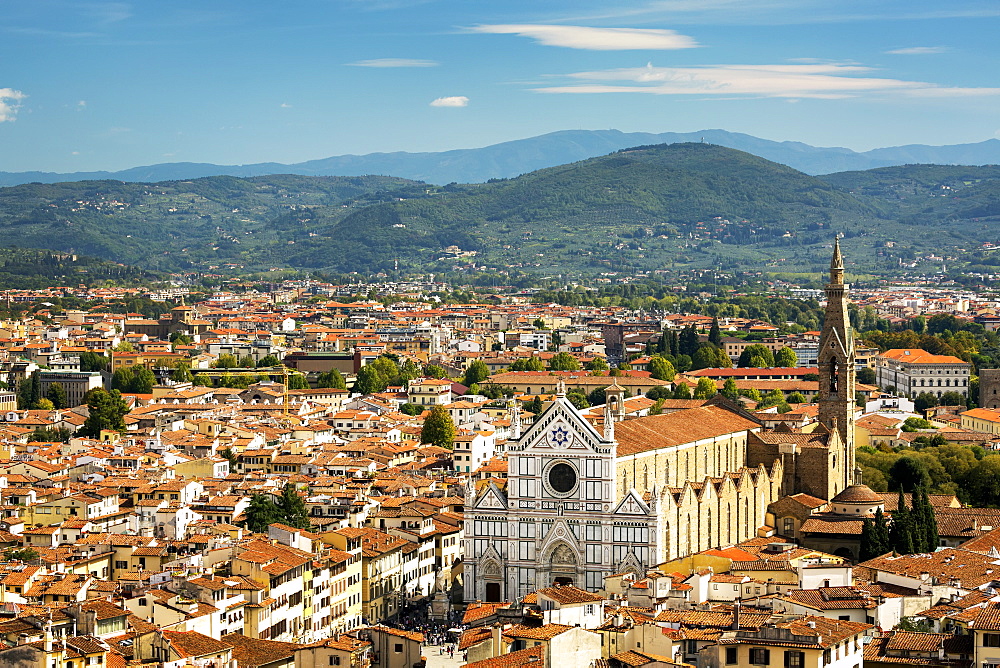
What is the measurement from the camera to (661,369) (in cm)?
11719

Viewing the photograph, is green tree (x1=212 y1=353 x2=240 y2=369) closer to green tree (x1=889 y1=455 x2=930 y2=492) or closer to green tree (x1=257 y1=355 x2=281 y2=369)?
green tree (x1=257 y1=355 x2=281 y2=369)

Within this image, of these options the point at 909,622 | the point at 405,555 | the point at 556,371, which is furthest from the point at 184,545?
the point at 556,371

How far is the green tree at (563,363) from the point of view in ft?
415

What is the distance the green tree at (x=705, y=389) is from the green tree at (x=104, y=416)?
2949 centimetres

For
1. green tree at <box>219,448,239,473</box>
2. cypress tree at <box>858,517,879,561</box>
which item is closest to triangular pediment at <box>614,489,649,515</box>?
cypress tree at <box>858,517,879,561</box>

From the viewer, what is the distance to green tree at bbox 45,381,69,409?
10956 cm

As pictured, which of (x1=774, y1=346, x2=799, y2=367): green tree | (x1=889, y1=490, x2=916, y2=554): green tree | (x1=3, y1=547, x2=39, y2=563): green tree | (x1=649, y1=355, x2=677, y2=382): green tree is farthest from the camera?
(x1=774, y1=346, x2=799, y2=367): green tree

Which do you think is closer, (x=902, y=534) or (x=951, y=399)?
(x=902, y=534)

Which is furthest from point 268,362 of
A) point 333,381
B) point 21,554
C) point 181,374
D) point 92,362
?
point 21,554

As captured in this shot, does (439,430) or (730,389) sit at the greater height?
(439,430)

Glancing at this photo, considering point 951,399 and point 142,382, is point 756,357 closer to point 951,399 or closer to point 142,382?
point 951,399

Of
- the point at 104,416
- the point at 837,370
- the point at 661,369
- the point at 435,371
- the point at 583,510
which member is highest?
the point at 837,370

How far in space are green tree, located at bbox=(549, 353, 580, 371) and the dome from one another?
67.9 m

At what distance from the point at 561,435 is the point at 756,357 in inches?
2922
